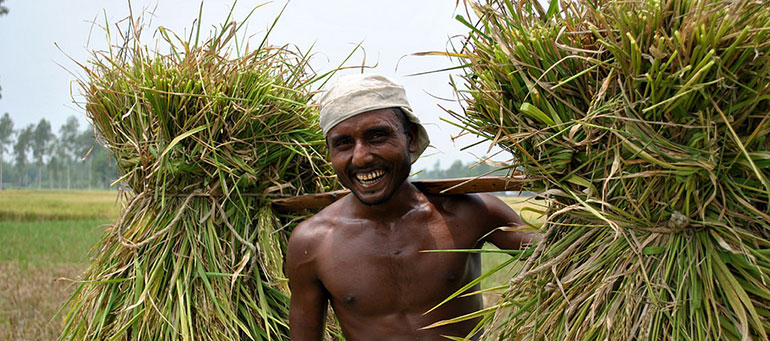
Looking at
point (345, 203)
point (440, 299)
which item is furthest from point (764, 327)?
point (345, 203)

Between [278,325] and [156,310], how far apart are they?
53 centimetres

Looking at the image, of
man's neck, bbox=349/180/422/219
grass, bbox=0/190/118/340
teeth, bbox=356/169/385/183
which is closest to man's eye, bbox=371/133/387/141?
teeth, bbox=356/169/385/183

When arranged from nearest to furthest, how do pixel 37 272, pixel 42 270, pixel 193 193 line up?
1. pixel 193 193
2. pixel 37 272
3. pixel 42 270

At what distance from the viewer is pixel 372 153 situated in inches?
80.1

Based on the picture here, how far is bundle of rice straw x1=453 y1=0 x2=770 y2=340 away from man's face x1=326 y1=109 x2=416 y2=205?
590 millimetres

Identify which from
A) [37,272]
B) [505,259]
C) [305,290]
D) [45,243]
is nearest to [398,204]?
[305,290]

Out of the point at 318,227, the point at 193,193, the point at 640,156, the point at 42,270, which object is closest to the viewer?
the point at 640,156

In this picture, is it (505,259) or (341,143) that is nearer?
(341,143)

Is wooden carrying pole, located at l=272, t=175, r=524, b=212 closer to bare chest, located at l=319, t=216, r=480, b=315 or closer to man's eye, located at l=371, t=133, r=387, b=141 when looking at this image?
bare chest, located at l=319, t=216, r=480, b=315

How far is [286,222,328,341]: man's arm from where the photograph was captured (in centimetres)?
230

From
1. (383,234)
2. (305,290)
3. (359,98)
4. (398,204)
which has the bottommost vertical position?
(305,290)

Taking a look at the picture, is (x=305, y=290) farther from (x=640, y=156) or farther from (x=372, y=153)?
(x=640, y=156)

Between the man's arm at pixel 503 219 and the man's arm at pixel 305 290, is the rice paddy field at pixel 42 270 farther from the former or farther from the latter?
the man's arm at pixel 305 290

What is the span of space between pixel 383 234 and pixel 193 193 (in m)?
0.97
